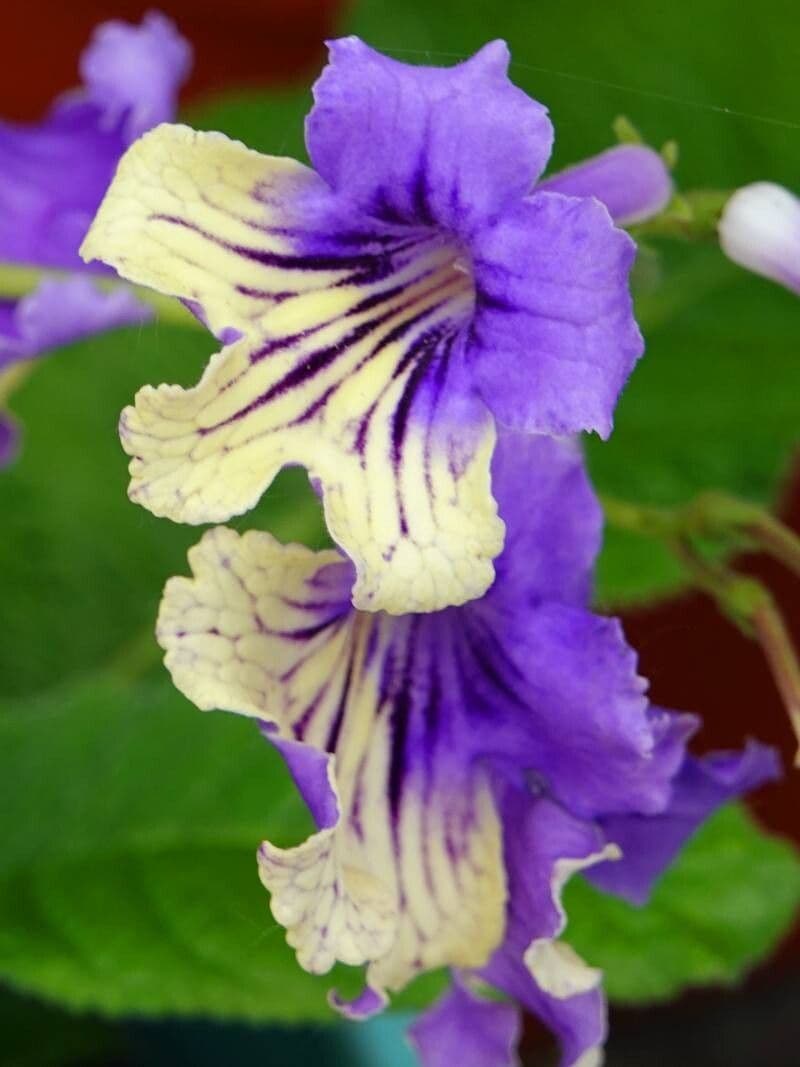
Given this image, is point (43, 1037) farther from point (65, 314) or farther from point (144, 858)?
point (65, 314)

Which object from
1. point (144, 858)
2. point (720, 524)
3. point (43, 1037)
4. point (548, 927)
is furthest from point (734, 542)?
point (43, 1037)

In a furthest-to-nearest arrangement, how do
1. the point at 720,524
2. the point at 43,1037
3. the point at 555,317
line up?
the point at 43,1037, the point at 720,524, the point at 555,317

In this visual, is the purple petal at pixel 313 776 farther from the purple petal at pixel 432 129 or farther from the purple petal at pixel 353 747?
the purple petal at pixel 432 129

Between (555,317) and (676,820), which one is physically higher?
(555,317)

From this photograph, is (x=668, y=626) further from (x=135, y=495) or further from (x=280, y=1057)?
(x=280, y=1057)

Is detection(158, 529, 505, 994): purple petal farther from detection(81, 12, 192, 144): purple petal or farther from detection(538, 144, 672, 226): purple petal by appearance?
detection(81, 12, 192, 144): purple petal

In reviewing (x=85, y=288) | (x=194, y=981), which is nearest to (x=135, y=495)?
(x=85, y=288)
